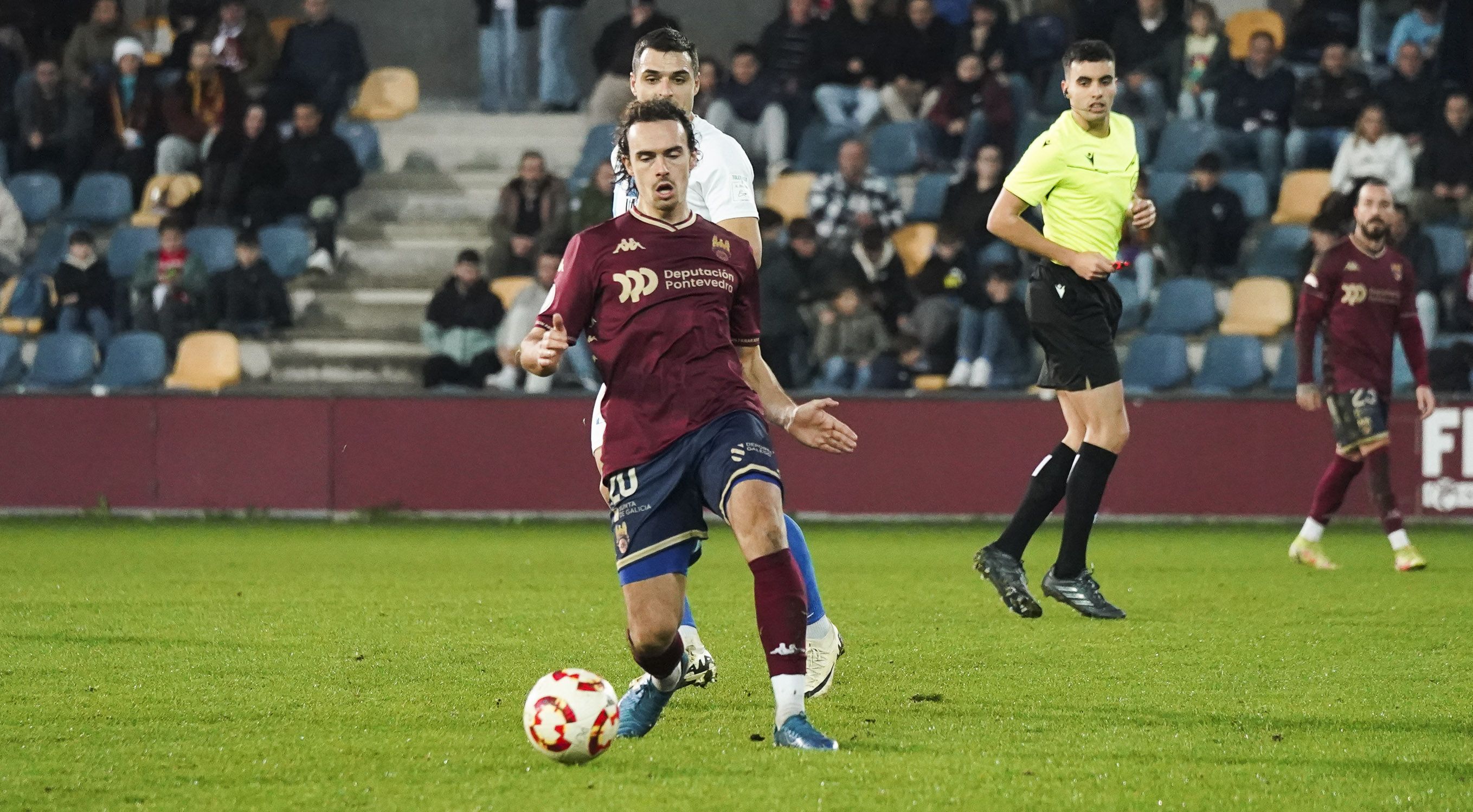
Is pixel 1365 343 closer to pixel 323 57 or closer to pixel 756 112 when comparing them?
pixel 756 112

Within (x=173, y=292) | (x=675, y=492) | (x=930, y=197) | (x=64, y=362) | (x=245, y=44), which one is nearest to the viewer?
(x=675, y=492)

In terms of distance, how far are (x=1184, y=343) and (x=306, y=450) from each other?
711 cm

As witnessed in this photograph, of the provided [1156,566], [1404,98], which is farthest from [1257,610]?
[1404,98]

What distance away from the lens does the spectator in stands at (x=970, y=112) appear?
17484 millimetres

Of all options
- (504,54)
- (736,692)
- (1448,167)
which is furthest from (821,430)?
(504,54)

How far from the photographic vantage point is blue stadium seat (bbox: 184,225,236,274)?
17922 mm

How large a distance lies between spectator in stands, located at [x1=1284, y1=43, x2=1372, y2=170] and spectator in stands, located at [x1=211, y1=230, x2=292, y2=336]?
369 inches

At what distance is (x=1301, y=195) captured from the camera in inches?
681

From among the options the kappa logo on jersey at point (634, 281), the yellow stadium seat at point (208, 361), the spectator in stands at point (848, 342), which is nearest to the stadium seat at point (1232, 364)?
the spectator in stands at point (848, 342)

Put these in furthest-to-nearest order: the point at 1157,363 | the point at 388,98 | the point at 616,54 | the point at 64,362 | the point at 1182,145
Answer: the point at 388,98 → the point at 616,54 → the point at 1182,145 → the point at 64,362 → the point at 1157,363

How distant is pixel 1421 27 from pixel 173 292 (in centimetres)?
1170

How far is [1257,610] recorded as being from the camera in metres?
8.61

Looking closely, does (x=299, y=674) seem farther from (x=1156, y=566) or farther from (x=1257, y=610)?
(x=1156, y=566)

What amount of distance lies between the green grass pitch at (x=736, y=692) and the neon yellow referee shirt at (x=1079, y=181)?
168cm
